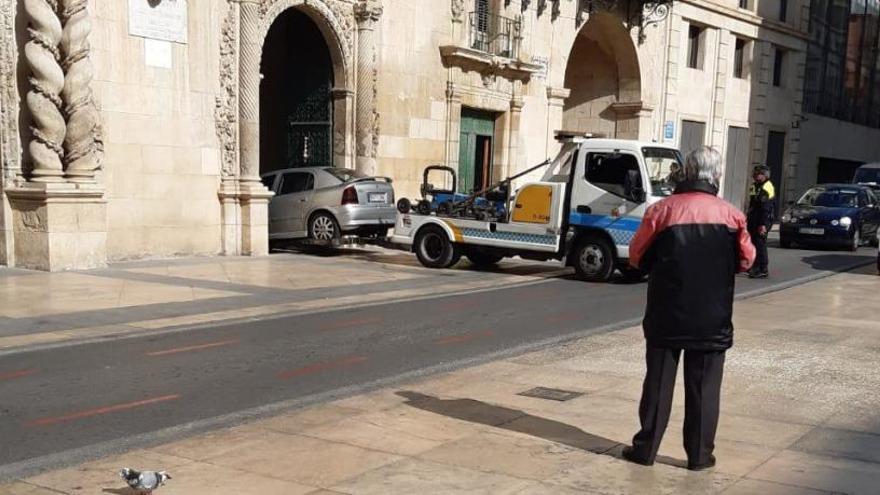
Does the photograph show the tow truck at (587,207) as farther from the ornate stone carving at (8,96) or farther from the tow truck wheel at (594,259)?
the ornate stone carving at (8,96)

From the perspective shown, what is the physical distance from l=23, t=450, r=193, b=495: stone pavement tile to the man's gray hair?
3301 mm

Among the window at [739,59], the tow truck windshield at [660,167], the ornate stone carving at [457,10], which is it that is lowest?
the tow truck windshield at [660,167]

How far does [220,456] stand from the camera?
500cm

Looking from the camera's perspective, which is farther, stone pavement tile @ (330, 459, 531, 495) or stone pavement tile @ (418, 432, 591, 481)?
stone pavement tile @ (418, 432, 591, 481)

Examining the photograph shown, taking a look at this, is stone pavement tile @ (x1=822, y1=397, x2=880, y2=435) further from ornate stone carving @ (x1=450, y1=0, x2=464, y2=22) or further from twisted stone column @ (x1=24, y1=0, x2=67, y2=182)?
ornate stone carving @ (x1=450, y1=0, x2=464, y2=22)

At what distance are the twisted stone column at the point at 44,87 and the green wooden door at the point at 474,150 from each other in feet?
36.6

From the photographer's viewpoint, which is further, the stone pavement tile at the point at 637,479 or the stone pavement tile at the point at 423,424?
the stone pavement tile at the point at 423,424

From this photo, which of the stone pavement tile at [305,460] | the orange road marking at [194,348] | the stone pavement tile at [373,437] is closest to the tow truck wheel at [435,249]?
the orange road marking at [194,348]

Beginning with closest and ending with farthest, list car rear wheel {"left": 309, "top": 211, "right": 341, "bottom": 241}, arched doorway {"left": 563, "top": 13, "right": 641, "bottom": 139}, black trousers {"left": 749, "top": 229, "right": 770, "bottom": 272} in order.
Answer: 1. black trousers {"left": 749, "top": 229, "right": 770, "bottom": 272}
2. car rear wheel {"left": 309, "top": 211, "right": 341, "bottom": 241}
3. arched doorway {"left": 563, "top": 13, "right": 641, "bottom": 139}

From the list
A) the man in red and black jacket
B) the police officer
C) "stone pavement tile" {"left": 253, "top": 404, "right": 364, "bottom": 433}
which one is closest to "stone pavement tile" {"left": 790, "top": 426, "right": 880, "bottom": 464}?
the man in red and black jacket

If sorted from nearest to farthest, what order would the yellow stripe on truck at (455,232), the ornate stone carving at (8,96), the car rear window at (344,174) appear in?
the ornate stone carving at (8,96) → the yellow stripe on truck at (455,232) → the car rear window at (344,174)

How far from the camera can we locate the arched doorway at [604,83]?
28422 mm

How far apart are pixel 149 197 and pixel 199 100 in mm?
2069

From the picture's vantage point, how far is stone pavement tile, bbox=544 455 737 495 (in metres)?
4.55
